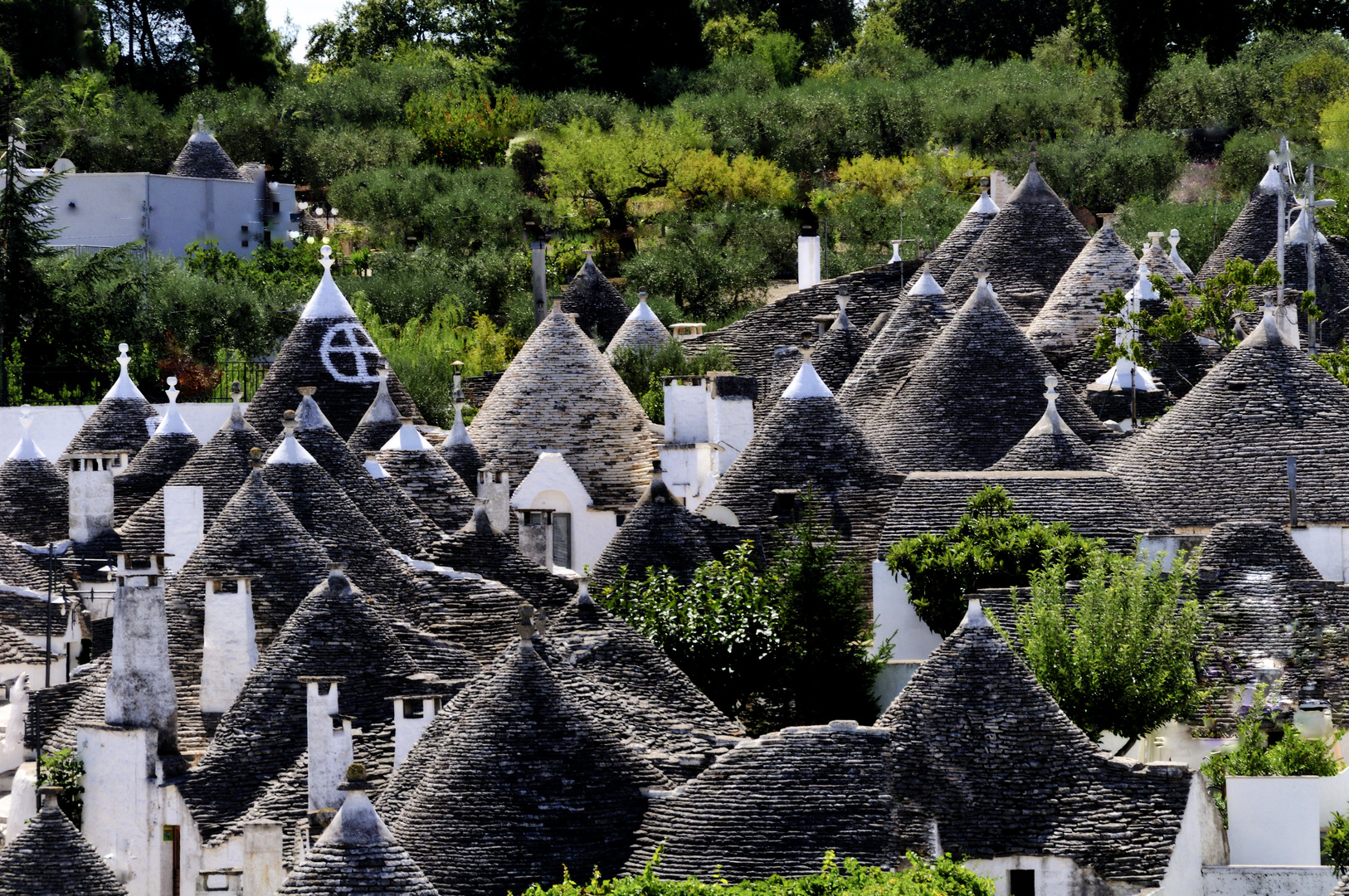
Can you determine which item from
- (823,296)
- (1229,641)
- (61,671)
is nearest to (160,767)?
(61,671)

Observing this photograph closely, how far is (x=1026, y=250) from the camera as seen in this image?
170 feet

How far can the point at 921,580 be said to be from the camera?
36.4 metres

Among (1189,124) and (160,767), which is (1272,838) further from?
(1189,124)

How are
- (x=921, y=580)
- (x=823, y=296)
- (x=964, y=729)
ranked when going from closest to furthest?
(x=964, y=729), (x=921, y=580), (x=823, y=296)

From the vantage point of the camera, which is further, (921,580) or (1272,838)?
(921,580)

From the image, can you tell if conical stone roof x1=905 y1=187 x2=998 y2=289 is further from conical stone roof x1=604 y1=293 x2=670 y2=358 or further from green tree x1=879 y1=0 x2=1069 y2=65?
green tree x1=879 y1=0 x2=1069 y2=65

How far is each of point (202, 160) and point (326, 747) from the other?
4877 cm

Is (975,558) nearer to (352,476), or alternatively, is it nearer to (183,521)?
(352,476)

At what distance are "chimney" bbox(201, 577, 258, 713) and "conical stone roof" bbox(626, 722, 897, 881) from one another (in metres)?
8.15

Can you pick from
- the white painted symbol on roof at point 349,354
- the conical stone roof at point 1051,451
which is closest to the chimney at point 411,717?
the conical stone roof at point 1051,451

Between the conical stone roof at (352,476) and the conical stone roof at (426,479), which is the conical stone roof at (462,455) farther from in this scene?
the conical stone roof at (352,476)

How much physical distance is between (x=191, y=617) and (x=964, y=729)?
36.5 feet

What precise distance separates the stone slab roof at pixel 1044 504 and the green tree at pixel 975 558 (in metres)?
0.49

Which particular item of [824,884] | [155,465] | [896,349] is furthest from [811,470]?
[824,884]
